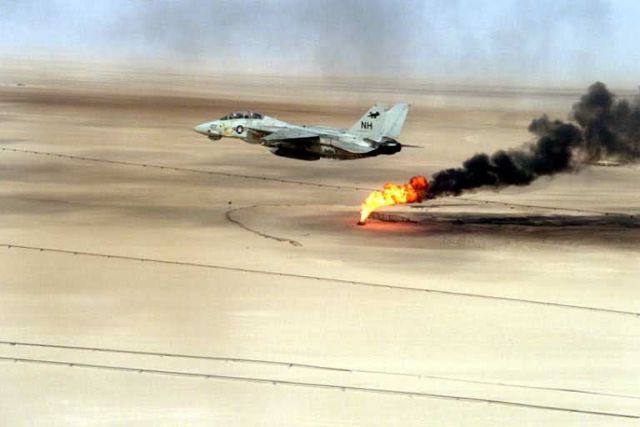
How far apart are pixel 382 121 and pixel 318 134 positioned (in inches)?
27.3

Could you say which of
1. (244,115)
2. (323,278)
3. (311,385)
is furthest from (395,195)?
(311,385)

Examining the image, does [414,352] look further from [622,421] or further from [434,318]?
[622,421]

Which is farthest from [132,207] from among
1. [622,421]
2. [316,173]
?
[622,421]

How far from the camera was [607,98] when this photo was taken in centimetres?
1190

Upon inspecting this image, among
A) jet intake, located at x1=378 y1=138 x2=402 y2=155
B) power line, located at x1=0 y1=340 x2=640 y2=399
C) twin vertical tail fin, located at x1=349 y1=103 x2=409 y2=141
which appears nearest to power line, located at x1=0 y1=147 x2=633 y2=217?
jet intake, located at x1=378 y1=138 x2=402 y2=155

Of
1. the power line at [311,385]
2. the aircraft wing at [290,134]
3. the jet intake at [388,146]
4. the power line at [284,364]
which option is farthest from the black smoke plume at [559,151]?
the power line at [311,385]

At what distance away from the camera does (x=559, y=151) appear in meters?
12.4

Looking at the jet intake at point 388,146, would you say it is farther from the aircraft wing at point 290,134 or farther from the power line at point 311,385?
the power line at point 311,385

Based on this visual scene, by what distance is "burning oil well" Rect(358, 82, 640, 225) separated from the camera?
12.1 m

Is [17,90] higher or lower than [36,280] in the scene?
higher

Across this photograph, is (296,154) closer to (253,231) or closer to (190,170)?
(253,231)

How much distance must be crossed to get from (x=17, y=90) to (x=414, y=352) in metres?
6.01

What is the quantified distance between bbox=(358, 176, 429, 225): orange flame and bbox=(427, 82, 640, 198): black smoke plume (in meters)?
0.11

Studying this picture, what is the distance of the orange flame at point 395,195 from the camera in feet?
39.7
